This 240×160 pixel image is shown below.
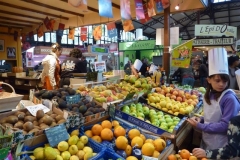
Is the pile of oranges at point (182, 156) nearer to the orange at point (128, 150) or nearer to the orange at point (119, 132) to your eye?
the orange at point (128, 150)

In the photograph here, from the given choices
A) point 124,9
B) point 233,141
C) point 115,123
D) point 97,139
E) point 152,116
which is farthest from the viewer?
point 124,9

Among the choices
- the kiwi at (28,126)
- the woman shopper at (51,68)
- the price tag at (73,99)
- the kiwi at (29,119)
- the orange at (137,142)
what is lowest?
the orange at (137,142)

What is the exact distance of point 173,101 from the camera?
311cm

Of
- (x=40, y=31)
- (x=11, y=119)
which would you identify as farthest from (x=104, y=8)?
(x=40, y=31)

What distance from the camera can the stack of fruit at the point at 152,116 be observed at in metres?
2.32

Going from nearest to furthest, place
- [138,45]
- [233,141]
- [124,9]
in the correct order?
[233,141] < [124,9] < [138,45]

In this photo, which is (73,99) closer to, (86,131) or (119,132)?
(86,131)

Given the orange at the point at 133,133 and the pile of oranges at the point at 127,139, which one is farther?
the orange at the point at 133,133

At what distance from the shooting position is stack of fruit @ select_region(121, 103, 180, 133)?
2.32m

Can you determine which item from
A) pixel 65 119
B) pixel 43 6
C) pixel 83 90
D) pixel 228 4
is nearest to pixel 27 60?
pixel 43 6

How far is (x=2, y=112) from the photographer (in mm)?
1821

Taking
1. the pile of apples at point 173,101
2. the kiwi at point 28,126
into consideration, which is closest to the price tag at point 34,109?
the kiwi at point 28,126

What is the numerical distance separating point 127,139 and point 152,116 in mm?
717

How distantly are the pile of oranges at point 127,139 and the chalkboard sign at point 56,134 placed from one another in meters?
0.28
